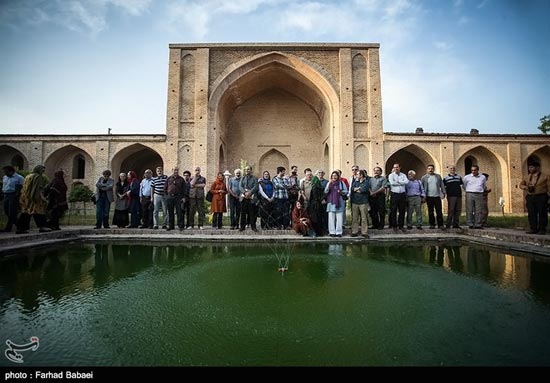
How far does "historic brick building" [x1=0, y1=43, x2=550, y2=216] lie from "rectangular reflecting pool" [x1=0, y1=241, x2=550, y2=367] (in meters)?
11.7

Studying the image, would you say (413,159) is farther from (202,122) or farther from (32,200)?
(32,200)

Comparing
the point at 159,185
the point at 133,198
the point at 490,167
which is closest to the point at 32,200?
the point at 133,198

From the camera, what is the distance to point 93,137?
1605 centimetres

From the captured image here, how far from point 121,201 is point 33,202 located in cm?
173

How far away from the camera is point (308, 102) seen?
18875mm

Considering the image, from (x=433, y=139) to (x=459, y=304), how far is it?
16.2 meters

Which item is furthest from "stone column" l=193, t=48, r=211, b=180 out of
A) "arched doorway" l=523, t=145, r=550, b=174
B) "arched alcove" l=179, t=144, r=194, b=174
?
"arched doorway" l=523, t=145, r=550, b=174

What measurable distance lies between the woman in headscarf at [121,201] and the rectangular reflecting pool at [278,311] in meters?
3.26

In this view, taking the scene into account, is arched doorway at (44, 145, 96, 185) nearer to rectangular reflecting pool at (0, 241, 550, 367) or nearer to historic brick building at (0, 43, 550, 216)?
historic brick building at (0, 43, 550, 216)

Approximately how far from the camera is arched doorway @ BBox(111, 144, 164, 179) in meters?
16.4

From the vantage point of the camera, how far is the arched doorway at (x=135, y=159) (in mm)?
16389
